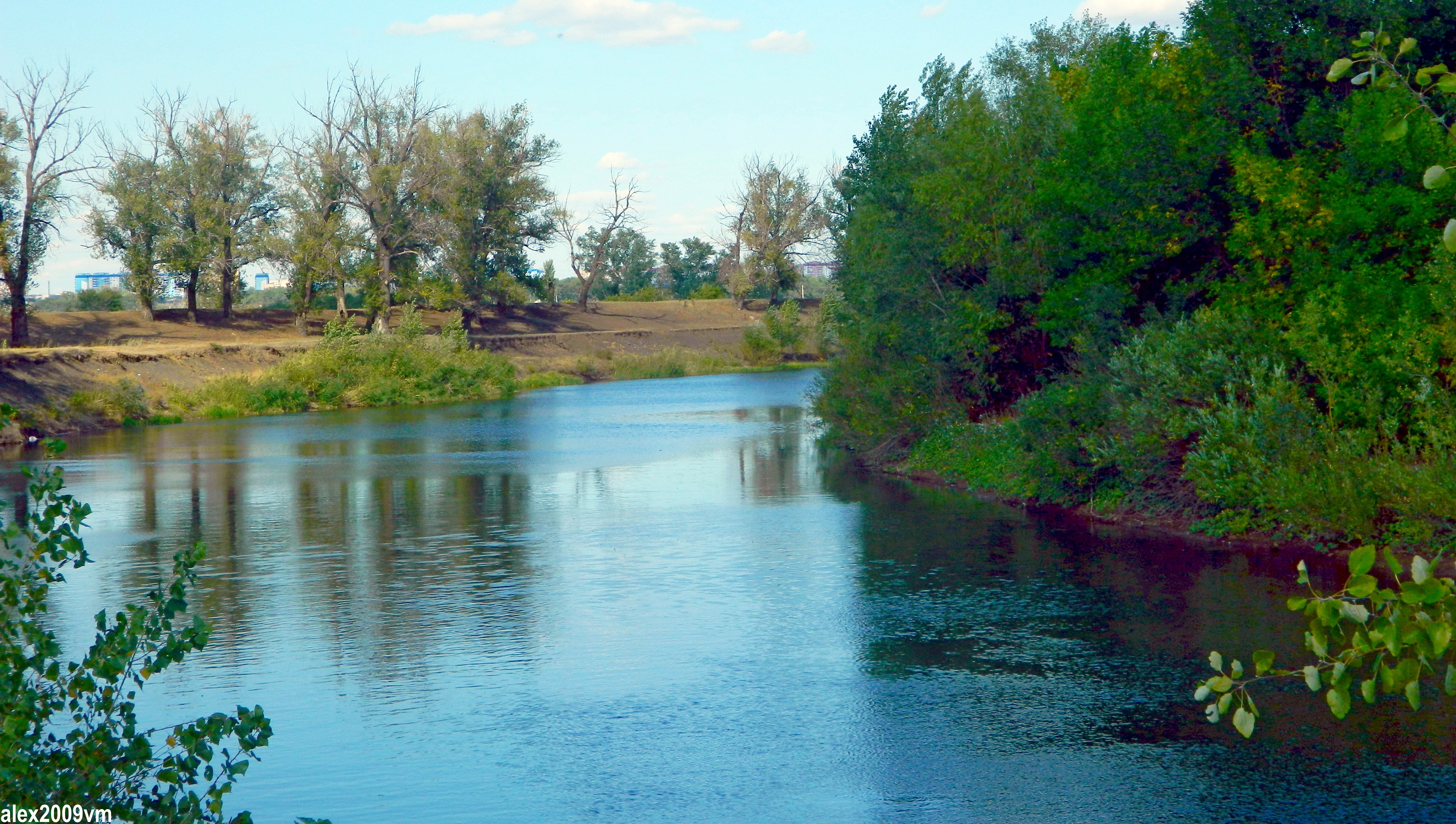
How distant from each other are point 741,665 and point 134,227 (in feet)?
215

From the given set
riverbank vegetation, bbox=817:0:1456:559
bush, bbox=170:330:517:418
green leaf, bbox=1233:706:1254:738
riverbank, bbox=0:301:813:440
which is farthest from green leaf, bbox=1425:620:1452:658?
bush, bbox=170:330:517:418

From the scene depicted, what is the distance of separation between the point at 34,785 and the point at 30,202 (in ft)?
189

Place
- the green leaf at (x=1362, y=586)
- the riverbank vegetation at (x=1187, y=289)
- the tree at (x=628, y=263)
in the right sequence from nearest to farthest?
the green leaf at (x=1362, y=586) → the riverbank vegetation at (x=1187, y=289) → the tree at (x=628, y=263)

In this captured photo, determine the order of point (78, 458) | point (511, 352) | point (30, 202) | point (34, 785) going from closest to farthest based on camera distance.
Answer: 1. point (34, 785)
2. point (78, 458)
3. point (30, 202)
4. point (511, 352)

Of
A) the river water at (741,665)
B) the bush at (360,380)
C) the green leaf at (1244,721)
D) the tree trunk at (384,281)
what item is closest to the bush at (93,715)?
the river water at (741,665)

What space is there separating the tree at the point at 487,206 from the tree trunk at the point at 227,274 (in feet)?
35.5

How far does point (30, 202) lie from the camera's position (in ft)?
180

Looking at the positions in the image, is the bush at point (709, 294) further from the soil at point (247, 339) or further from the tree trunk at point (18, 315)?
the tree trunk at point (18, 315)

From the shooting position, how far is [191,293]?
69125mm

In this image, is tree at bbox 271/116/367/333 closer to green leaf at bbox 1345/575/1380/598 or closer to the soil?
the soil

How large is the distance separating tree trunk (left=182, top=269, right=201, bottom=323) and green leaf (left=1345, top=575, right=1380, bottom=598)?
2836 inches

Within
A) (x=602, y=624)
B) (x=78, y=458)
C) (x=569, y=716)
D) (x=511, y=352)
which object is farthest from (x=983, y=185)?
(x=511, y=352)

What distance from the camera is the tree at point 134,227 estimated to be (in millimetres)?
66375

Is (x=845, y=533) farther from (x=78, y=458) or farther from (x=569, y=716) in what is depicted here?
(x=78, y=458)
